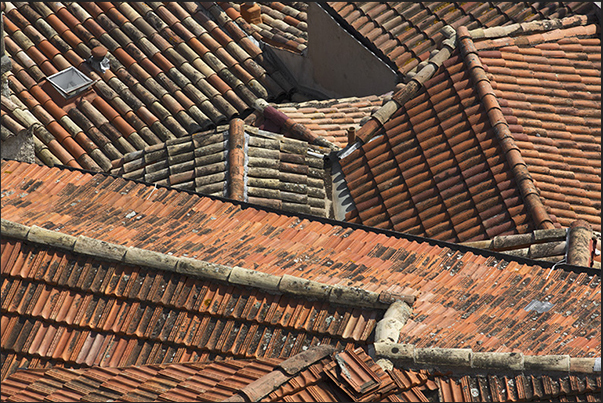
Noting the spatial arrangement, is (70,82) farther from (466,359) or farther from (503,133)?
(466,359)

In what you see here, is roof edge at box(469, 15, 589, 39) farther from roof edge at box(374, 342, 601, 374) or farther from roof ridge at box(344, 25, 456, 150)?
roof edge at box(374, 342, 601, 374)

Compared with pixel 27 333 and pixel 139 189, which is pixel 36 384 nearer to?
pixel 27 333

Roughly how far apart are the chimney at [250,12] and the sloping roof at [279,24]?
75 mm

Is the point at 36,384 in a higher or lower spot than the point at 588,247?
lower

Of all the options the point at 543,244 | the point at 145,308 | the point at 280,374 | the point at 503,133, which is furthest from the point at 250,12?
the point at 280,374

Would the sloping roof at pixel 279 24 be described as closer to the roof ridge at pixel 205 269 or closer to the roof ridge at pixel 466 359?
the roof ridge at pixel 205 269

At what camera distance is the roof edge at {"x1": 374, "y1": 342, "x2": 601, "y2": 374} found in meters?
9.15

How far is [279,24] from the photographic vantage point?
21.6m

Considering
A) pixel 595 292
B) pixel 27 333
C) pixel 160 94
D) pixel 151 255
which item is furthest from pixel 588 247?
pixel 160 94

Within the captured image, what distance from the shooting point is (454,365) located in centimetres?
941

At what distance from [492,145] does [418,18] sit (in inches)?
188

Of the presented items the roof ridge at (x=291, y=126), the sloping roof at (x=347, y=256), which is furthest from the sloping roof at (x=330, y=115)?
the sloping roof at (x=347, y=256)

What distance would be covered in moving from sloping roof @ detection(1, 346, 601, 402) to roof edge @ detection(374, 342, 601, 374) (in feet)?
0.30

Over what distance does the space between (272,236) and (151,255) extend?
1.88 metres
